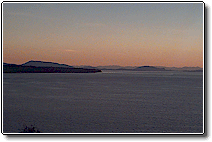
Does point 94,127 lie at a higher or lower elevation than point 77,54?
lower

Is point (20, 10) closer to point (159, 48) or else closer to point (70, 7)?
point (70, 7)

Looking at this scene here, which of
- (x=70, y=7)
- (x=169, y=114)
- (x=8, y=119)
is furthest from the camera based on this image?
(x=169, y=114)

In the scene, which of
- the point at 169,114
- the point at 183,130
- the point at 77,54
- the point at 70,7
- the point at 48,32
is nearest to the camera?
the point at 70,7

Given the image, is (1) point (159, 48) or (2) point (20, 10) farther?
(1) point (159, 48)

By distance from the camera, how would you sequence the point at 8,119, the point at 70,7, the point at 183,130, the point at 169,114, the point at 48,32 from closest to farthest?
the point at 70,7 < the point at 183,130 < the point at 48,32 < the point at 8,119 < the point at 169,114

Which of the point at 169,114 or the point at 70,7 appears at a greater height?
the point at 70,7

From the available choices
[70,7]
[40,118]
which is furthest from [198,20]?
[40,118]

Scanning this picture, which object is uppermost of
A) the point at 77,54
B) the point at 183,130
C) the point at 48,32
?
the point at 48,32

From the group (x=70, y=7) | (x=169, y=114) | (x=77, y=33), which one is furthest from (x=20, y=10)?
(x=169, y=114)

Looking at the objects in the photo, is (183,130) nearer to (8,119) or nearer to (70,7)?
(70,7)
